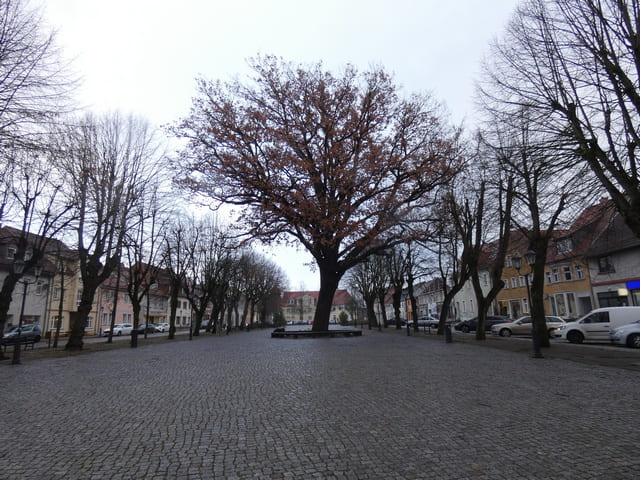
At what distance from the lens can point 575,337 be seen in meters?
21.2

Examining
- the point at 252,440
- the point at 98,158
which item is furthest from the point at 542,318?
the point at 98,158

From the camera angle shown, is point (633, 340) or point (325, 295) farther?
point (325, 295)

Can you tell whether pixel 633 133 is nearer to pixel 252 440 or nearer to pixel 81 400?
pixel 252 440

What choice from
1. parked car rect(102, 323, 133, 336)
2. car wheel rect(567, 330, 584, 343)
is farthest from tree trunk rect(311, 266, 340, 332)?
parked car rect(102, 323, 133, 336)

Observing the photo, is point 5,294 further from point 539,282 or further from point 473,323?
point 473,323

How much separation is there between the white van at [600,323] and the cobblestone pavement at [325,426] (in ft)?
40.6

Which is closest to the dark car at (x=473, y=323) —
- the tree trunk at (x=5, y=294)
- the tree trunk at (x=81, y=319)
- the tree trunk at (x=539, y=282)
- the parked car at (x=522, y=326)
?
the parked car at (x=522, y=326)

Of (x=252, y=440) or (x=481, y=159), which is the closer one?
(x=252, y=440)

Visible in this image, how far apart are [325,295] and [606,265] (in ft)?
85.4

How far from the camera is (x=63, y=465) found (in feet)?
13.3

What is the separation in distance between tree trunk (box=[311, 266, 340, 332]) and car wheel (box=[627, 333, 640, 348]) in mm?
14561

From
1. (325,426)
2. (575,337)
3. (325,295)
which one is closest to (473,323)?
(575,337)

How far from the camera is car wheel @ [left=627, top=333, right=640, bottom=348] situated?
17.5 metres

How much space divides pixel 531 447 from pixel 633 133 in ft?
28.1
